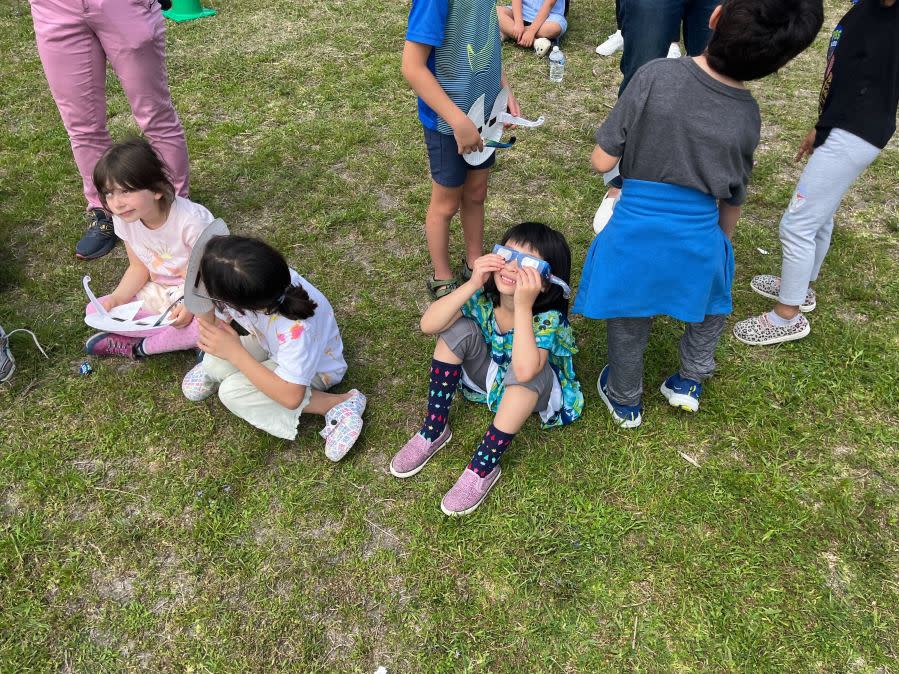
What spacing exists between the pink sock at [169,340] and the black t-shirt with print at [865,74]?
8.78ft

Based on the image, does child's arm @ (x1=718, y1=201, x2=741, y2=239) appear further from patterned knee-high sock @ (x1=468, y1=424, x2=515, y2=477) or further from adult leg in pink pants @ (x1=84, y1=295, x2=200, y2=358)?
adult leg in pink pants @ (x1=84, y1=295, x2=200, y2=358)

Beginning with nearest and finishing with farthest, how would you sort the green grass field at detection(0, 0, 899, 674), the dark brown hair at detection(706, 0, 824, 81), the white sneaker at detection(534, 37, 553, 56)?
the dark brown hair at detection(706, 0, 824, 81) → the green grass field at detection(0, 0, 899, 674) → the white sneaker at detection(534, 37, 553, 56)

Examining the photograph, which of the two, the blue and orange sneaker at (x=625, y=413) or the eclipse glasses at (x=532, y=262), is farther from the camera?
the blue and orange sneaker at (x=625, y=413)

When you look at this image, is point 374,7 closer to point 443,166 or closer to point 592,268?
point 443,166

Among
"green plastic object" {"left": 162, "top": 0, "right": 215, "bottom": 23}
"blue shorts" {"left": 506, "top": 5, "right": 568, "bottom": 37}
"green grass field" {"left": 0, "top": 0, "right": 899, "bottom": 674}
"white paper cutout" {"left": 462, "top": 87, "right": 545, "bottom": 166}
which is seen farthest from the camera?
"green plastic object" {"left": 162, "top": 0, "right": 215, "bottom": 23}

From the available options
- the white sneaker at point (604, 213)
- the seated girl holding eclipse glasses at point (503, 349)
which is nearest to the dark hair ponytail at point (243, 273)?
the seated girl holding eclipse glasses at point (503, 349)

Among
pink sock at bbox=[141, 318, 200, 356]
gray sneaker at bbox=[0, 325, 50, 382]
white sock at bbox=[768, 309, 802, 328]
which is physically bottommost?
gray sneaker at bbox=[0, 325, 50, 382]

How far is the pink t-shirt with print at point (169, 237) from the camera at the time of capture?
8.15ft

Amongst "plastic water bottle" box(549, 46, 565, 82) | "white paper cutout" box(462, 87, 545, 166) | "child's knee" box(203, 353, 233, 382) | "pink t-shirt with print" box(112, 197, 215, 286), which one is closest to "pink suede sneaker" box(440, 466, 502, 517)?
"child's knee" box(203, 353, 233, 382)

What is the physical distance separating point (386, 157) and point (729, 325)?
7.67 feet

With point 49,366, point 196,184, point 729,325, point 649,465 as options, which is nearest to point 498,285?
point 649,465

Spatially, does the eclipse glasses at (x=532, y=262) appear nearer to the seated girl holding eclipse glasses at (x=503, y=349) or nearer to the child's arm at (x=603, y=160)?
the seated girl holding eclipse glasses at (x=503, y=349)

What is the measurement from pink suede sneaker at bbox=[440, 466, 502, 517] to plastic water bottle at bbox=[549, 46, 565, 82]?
376 centimetres

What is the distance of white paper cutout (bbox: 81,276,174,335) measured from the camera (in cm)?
232
